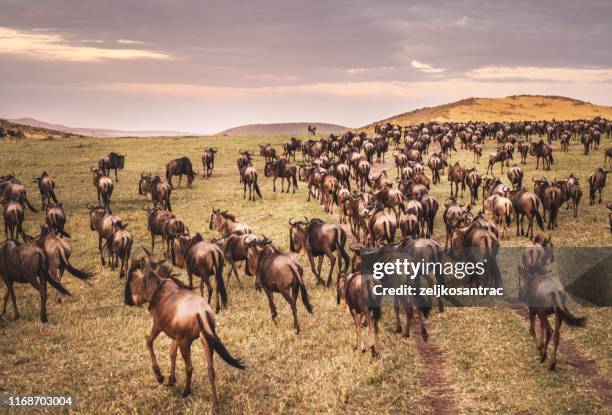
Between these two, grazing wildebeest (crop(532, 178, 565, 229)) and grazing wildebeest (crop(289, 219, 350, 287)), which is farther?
grazing wildebeest (crop(532, 178, 565, 229))

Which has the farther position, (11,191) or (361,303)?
(11,191)

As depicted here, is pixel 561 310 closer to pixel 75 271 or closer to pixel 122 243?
pixel 75 271

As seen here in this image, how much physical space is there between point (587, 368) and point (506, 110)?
113 m

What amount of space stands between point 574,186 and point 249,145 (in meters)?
41.4

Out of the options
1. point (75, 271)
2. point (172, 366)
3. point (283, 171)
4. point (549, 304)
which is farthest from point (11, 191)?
point (549, 304)

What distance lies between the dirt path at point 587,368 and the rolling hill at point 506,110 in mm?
91722

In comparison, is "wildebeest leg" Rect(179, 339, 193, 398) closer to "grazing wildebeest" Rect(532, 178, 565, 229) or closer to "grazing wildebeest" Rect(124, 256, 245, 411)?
"grazing wildebeest" Rect(124, 256, 245, 411)

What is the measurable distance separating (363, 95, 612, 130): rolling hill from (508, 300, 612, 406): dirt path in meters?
91.7

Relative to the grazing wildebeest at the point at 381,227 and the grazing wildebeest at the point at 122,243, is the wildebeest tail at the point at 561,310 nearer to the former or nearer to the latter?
the grazing wildebeest at the point at 381,227

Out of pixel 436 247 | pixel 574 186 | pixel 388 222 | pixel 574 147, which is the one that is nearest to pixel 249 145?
pixel 574 147

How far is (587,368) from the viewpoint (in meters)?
9.32

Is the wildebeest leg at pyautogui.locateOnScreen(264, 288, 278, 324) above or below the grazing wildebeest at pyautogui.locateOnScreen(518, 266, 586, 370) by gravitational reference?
below

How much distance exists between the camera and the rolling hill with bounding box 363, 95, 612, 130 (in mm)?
105250

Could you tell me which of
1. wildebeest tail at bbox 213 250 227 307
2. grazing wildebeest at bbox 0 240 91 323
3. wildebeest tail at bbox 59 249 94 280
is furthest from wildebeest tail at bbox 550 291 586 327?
wildebeest tail at bbox 59 249 94 280
